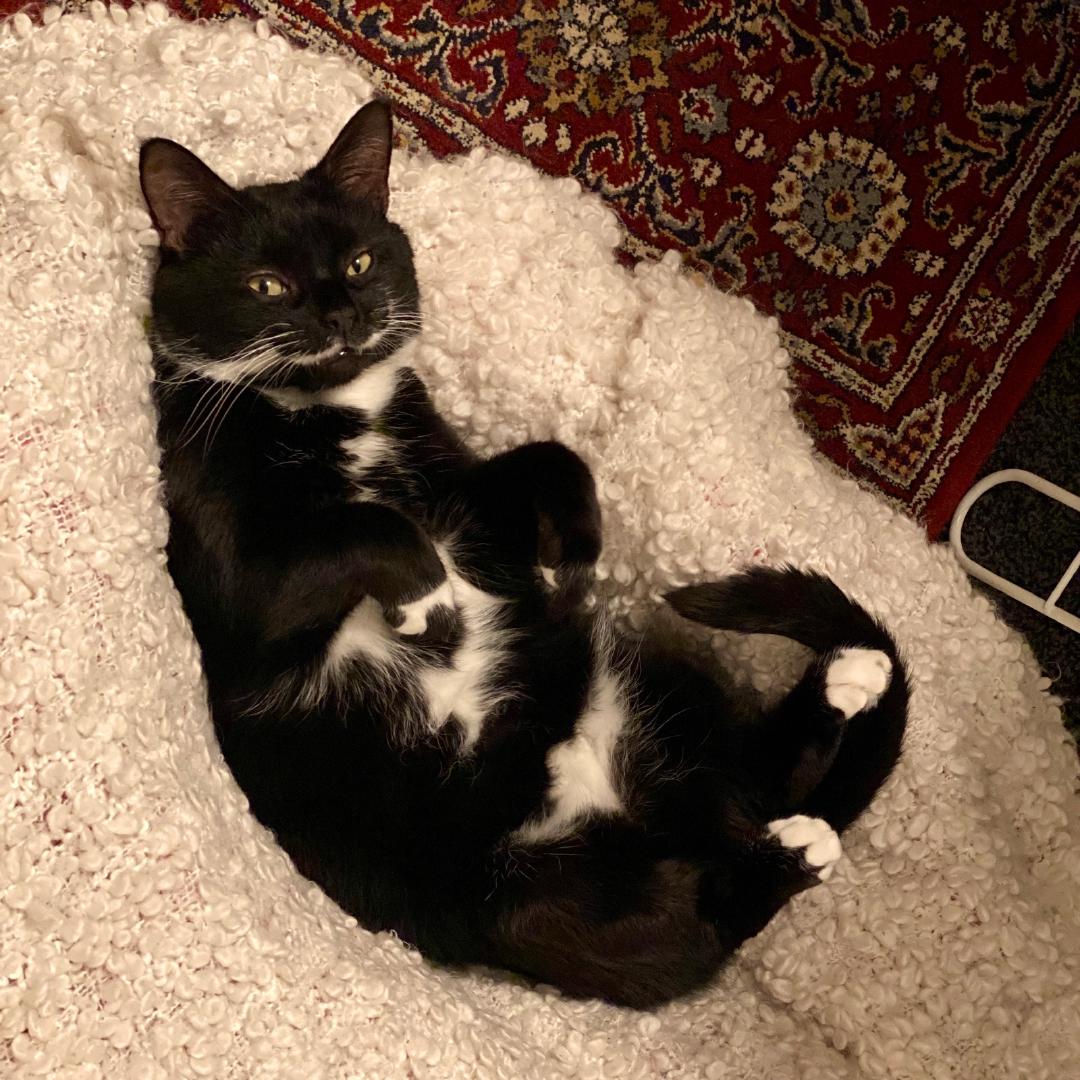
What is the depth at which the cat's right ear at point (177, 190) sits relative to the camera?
0.96 metres

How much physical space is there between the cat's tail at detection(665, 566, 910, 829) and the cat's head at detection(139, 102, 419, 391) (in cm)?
46

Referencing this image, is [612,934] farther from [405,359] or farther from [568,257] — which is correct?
[568,257]

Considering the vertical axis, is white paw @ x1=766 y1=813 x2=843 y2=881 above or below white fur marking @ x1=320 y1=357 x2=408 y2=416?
below

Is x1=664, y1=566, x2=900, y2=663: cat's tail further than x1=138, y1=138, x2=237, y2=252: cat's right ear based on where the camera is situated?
Yes

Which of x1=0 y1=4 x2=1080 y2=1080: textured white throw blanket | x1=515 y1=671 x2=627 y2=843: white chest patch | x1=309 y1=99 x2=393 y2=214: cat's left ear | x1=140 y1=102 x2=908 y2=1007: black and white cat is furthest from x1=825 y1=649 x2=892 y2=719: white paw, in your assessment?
x1=309 y1=99 x2=393 y2=214: cat's left ear

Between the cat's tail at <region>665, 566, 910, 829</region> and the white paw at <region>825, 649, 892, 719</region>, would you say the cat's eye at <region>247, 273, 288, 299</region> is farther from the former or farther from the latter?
the white paw at <region>825, 649, 892, 719</region>

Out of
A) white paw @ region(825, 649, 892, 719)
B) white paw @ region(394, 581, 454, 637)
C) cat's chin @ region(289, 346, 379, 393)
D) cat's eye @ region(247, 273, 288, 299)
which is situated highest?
cat's eye @ region(247, 273, 288, 299)

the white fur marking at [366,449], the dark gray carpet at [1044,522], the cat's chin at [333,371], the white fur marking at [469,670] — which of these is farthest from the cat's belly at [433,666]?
the dark gray carpet at [1044,522]

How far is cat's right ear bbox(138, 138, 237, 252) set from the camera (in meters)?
0.96

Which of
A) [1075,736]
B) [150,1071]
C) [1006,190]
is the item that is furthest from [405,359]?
[1075,736]

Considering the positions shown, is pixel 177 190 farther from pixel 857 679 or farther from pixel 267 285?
pixel 857 679

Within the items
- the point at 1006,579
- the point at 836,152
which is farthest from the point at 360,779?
the point at 836,152

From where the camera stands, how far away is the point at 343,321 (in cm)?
102

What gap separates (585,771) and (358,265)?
1.99 ft
